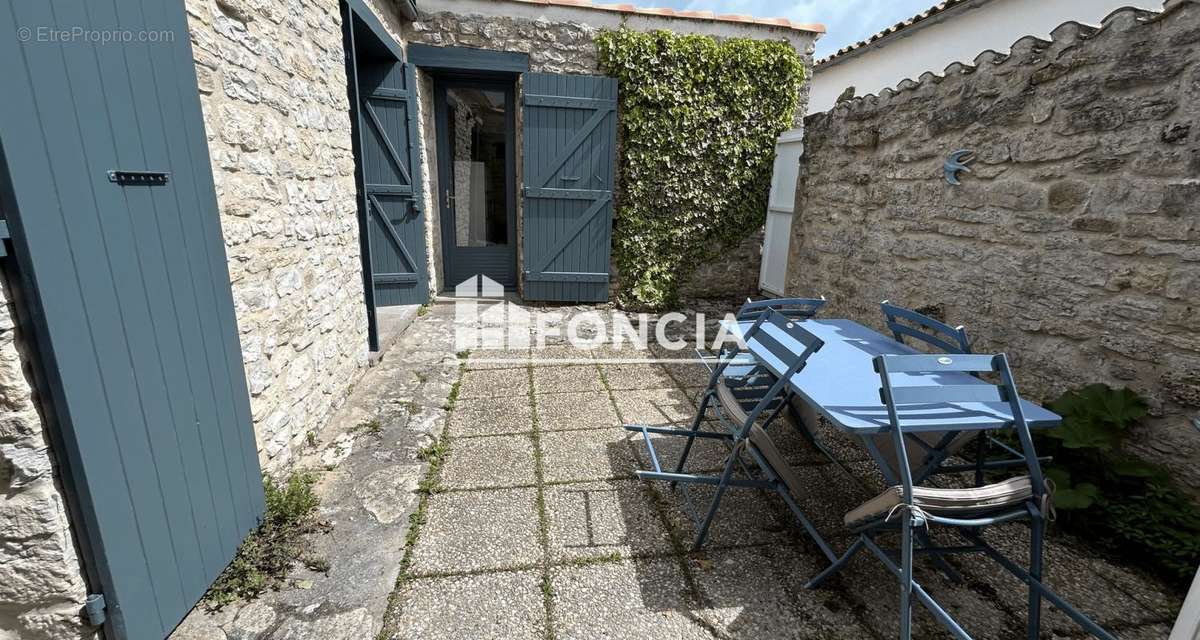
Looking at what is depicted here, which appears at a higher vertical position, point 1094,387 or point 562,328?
point 1094,387

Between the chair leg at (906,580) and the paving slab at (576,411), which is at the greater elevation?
the chair leg at (906,580)

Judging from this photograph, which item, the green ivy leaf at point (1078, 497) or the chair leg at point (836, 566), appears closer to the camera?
the chair leg at point (836, 566)

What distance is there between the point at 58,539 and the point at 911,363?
2.34 meters

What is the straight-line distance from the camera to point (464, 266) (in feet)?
19.4

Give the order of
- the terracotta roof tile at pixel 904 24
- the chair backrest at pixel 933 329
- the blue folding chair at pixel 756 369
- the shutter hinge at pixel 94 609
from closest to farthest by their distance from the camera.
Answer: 1. the shutter hinge at pixel 94 609
2. the chair backrest at pixel 933 329
3. the blue folding chair at pixel 756 369
4. the terracotta roof tile at pixel 904 24

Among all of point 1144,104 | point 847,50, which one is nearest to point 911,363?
point 1144,104

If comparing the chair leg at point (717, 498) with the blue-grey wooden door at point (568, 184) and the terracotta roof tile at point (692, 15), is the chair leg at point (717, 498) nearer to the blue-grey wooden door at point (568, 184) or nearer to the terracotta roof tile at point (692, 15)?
the blue-grey wooden door at point (568, 184)

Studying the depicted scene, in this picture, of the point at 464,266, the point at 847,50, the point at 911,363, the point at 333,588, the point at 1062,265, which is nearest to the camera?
the point at 911,363

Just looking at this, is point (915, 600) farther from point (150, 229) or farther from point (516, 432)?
point (150, 229)

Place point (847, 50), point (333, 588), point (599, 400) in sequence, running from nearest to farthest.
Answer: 1. point (333, 588)
2. point (599, 400)
3. point (847, 50)

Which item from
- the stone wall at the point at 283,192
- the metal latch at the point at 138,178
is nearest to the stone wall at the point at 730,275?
the stone wall at the point at 283,192

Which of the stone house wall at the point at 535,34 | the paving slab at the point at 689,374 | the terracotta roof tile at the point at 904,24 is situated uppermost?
the terracotta roof tile at the point at 904,24

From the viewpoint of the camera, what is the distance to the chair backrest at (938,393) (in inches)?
57.0

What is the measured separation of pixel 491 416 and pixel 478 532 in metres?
1.10
